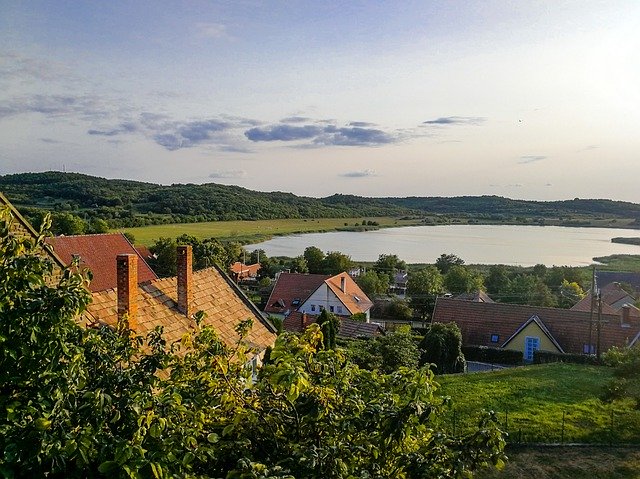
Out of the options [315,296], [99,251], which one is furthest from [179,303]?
[315,296]

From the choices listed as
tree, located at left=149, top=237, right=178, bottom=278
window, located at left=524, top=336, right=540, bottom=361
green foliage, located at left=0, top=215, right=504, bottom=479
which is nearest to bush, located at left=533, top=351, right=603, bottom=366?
window, located at left=524, top=336, right=540, bottom=361

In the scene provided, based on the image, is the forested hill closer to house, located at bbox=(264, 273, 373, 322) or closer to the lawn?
house, located at bbox=(264, 273, 373, 322)

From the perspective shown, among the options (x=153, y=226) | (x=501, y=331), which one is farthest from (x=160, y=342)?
(x=153, y=226)

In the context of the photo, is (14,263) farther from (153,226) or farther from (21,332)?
(153,226)

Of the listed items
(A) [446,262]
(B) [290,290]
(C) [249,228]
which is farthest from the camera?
(C) [249,228]

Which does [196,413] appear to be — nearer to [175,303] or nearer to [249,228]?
[175,303]

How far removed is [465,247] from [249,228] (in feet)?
168

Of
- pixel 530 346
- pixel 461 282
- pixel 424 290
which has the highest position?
pixel 461 282

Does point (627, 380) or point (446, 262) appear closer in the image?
point (627, 380)

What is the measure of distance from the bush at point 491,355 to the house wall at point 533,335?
715 mm

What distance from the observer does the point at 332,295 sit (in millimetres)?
45188

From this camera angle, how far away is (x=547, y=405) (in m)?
21.5

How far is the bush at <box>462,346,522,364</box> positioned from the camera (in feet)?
112

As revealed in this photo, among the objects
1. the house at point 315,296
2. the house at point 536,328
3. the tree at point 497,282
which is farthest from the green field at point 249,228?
the house at point 536,328
